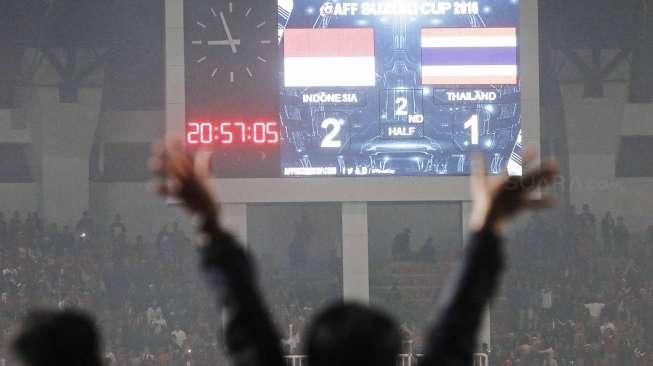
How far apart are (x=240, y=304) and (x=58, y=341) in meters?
0.27

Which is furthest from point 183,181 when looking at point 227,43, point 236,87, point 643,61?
point 643,61

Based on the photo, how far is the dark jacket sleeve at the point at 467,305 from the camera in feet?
7.09

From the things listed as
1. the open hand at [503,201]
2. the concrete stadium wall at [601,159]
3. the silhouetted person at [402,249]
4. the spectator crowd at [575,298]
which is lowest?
the spectator crowd at [575,298]

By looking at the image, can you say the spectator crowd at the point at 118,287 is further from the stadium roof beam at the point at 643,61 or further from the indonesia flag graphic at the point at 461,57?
the stadium roof beam at the point at 643,61

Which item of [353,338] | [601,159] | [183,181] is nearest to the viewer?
[353,338]

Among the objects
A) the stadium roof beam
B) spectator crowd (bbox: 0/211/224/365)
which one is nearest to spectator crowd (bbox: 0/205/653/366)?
spectator crowd (bbox: 0/211/224/365)

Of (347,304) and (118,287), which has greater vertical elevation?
(347,304)

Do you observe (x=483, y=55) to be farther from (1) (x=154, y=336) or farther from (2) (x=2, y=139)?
(2) (x=2, y=139)

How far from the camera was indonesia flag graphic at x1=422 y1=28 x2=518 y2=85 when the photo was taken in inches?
837

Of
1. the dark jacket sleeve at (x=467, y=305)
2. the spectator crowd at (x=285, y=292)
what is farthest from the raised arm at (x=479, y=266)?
the spectator crowd at (x=285, y=292)

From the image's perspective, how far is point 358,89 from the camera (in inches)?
835

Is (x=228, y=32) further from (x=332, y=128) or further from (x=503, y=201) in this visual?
(x=503, y=201)

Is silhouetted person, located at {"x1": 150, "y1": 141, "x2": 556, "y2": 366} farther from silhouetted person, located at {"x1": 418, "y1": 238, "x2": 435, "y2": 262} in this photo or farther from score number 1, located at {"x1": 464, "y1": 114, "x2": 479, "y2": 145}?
silhouetted person, located at {"x1": 418, "y1": 238, "x2": 435, "y2": 262}

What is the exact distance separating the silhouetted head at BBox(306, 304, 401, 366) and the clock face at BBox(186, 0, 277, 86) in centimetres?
1926
